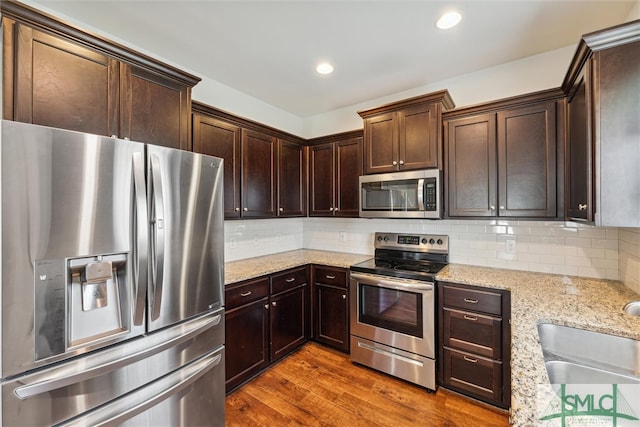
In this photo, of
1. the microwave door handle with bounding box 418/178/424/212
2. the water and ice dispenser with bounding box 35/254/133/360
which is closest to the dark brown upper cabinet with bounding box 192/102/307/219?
the water and ice dispenser with bounding box 35/254/133/360

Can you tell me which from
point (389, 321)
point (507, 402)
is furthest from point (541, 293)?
point (389, 321)

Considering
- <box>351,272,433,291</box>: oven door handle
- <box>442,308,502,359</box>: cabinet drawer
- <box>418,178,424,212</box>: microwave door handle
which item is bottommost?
<box>442,308,502,359</box>: cabinet drawer

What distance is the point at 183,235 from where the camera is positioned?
5.13 ft

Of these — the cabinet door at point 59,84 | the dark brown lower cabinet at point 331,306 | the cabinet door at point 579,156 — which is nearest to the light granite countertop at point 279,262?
the dark brown lower cabinet at point 331,306

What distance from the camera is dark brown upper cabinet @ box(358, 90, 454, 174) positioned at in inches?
98.5

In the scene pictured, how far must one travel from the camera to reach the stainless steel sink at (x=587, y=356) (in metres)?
1.17

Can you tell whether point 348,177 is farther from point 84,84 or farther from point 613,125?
point 84,84

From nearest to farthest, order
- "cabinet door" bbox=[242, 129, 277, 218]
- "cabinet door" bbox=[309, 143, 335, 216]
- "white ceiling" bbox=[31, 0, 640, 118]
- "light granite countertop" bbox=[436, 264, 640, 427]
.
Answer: "light granite countertop" bbox=[436, 264, 640, 427] → "white ceiling" bbox=[31, 0, 640, 118] → "cabinet door" bbox=[242, 129, 277, 218] → "cabinet door" bbox=[309, 143, 335, 216]

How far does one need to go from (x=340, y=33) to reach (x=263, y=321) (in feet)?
8.06

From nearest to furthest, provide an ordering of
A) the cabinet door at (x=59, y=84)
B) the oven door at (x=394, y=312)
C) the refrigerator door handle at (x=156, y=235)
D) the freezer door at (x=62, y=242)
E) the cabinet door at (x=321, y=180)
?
the freezer door at (x=62, y=242), the cabinet door at (x=59, y=84), the refrigerator door handle at (x=156, y=235), the oven door at (x=394, y=312), the cabinet door at (x=321, y=180)

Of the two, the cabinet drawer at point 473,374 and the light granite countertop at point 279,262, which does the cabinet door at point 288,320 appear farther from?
the cabinet drawer at point 473,374

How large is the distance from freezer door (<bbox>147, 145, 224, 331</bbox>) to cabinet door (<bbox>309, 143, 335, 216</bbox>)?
5.53 ft

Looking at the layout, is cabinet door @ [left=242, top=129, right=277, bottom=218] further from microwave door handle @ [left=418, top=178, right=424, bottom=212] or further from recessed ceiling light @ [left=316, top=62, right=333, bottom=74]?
microwave door handle @ [left=418, top=178, right=424, bottom=212]

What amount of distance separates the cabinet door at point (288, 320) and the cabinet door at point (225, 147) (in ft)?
3.13
